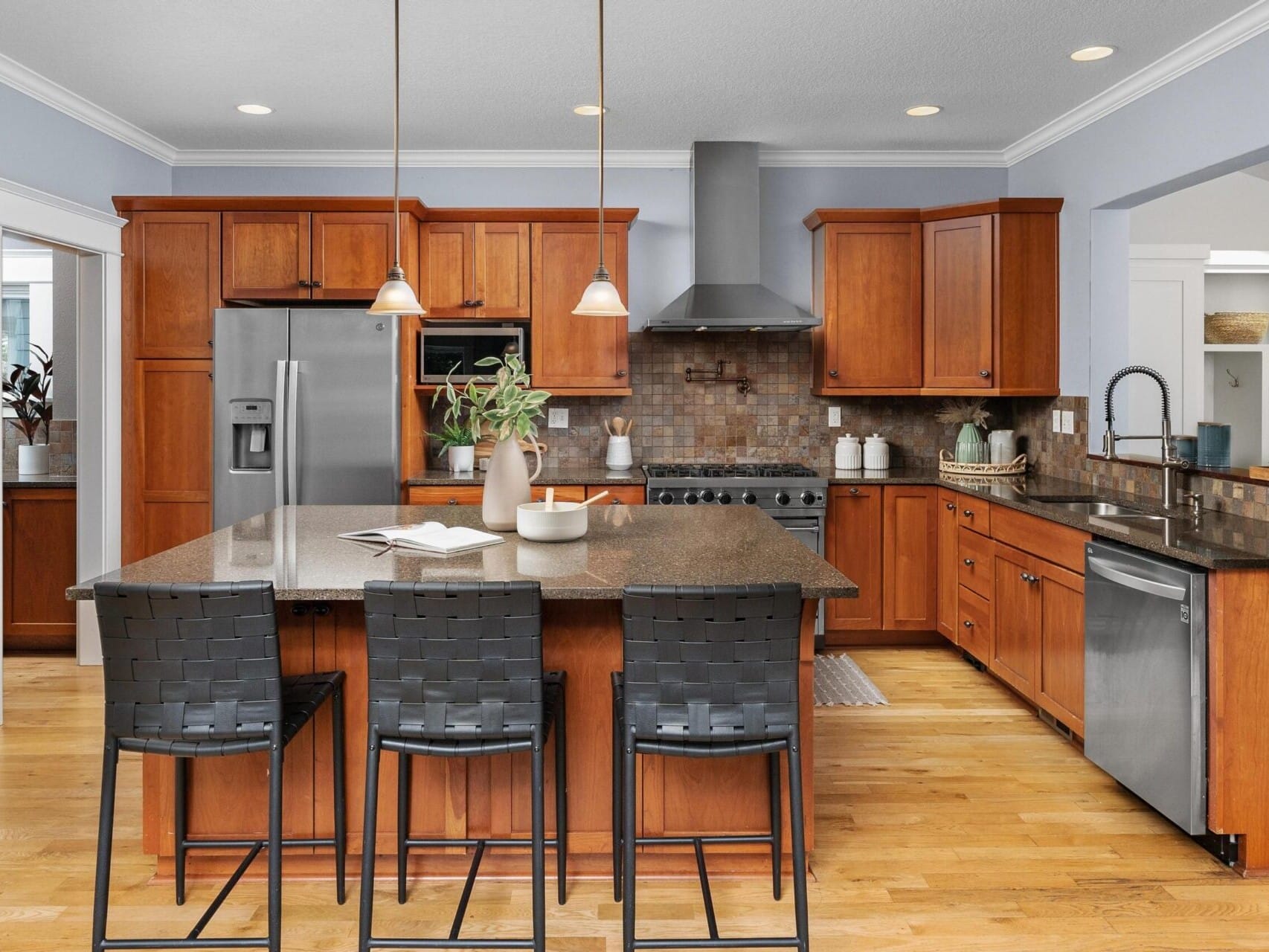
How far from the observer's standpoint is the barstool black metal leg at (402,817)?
245 centimetres

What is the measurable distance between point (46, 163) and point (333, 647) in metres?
3.05

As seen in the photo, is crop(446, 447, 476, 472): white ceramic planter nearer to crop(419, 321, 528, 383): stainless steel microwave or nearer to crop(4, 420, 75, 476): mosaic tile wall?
crop(419, 321, 528, 383): stainless steel microwave

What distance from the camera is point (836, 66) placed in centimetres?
396

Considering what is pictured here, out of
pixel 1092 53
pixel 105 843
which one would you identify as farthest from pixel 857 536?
pixel 105 843

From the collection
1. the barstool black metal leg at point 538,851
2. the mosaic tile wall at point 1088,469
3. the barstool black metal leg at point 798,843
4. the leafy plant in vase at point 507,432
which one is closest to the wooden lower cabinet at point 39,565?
the leafy plant in vase at point 507,432

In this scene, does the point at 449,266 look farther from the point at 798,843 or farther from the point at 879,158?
the point at 798,843

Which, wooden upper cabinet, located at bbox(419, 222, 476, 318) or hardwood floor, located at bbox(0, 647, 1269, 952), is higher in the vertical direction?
wooden upper cabinet, located at bbox(419, 222, 476, 318)

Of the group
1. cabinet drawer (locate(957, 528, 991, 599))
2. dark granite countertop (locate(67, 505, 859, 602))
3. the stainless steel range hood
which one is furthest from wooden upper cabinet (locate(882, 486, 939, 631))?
dark granite countertop (locate(67, 505, 859, 602))

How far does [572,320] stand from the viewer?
5105 mm

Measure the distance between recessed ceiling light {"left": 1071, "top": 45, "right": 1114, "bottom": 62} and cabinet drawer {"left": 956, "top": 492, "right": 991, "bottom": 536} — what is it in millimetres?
1840

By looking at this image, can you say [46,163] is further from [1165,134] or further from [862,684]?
[1165,134]

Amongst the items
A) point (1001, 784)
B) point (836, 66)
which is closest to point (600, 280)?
point (836, 66)

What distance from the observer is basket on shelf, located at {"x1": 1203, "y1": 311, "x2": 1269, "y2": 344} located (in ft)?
17.4

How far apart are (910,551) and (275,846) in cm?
365
